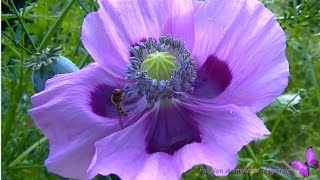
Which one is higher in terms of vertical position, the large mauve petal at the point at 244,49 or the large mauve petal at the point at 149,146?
the large mauve petal at the point at 244,49

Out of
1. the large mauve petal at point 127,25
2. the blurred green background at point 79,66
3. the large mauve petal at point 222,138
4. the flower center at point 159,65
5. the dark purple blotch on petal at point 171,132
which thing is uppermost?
the large mauve petal at point 127,25

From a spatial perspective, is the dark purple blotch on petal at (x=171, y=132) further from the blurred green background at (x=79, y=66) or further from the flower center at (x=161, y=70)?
the blurred green background at (x=79, y=66)

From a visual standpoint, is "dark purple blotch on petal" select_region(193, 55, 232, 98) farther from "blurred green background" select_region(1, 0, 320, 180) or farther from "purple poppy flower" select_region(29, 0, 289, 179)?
"blurred green background" select_region(1, 0, 320, 180)

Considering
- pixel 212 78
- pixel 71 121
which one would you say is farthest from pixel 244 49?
pixel 71 121

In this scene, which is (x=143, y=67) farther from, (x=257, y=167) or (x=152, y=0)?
(x=257, y=167)

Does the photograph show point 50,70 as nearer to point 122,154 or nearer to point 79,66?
point 122,154

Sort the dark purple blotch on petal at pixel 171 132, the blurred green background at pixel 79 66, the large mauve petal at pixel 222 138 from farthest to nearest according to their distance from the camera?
1. the blurred green background at pixel 79 66
2. the dark purple blotch on petal at pixel 171 132
3. the large mauve petal at pixel 222 138

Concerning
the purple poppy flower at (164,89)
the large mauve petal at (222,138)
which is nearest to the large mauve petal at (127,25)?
the purple poppy flower at (164,89)
